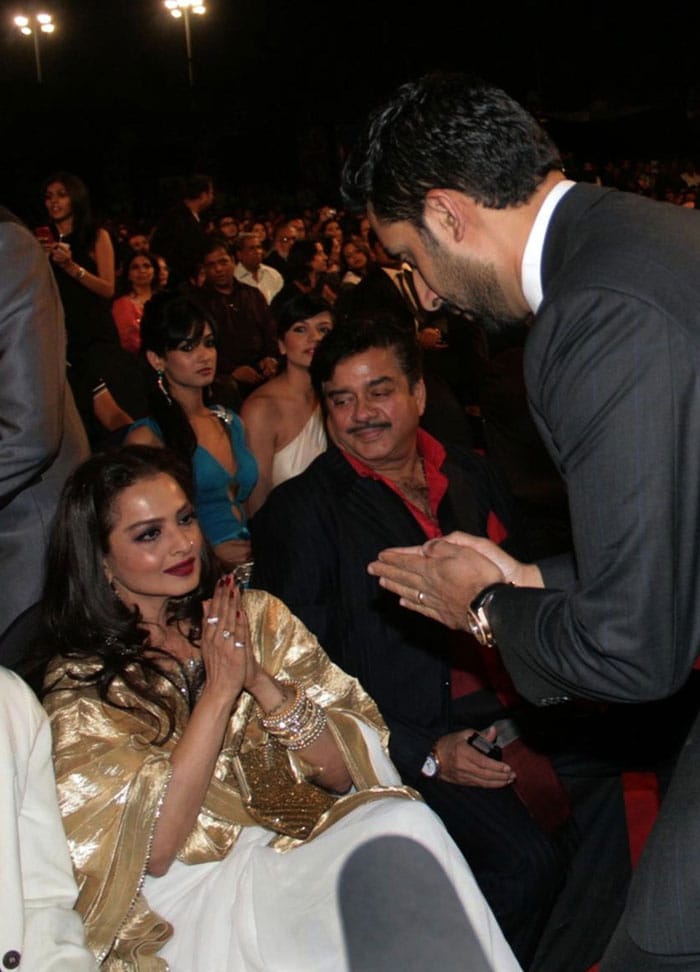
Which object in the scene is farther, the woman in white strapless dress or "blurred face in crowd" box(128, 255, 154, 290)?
"blurred face in crowd" box(128, 255, 154, 290)

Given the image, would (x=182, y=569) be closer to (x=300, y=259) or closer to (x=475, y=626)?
(x=475, y=626)

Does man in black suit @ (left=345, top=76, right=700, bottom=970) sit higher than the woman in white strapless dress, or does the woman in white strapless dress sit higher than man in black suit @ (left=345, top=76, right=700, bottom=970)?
man in black suit @ (left=345, top=76, right=700, bottom=970)

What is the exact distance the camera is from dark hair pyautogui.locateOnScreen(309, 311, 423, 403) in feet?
11.1

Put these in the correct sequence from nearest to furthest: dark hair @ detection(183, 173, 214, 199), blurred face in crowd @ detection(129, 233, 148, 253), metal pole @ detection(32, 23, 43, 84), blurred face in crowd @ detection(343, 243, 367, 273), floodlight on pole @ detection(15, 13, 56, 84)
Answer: blurred face in crowd @ detection(129, 233, 148, 253)
dark hair @ detection(183, 173, 214, 199)
blurred face in crowd @ detection(343, 243, 367, 273)
metal pole @ detection(32, 23, 43, 84)
floodlight on pole @ detection(15, 13, 56, 84)

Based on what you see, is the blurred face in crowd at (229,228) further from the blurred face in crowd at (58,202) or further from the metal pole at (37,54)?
the metal pole at (37,54)

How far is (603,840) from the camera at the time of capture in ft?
10.0

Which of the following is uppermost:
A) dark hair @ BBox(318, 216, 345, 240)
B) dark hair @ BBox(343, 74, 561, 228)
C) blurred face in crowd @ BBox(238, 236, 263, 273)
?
dark hair @ BBox(343, 74, 561, 228)

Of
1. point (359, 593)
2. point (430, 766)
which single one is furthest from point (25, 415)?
point (430, 766)

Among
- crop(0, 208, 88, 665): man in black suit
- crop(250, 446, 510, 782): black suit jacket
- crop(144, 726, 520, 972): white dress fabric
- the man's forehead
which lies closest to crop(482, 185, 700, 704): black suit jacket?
crop(144, 726, 520, 972): white dress fabric

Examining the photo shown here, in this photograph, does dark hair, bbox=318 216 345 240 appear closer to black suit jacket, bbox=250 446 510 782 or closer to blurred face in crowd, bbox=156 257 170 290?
blurred face in crowd, bbox=156 257 170 290

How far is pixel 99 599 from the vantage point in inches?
101

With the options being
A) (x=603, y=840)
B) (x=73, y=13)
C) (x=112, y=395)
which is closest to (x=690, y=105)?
(x=73, y=13)

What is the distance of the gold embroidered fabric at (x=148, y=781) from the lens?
2.24 metres

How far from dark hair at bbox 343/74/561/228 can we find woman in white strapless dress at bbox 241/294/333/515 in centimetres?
280
